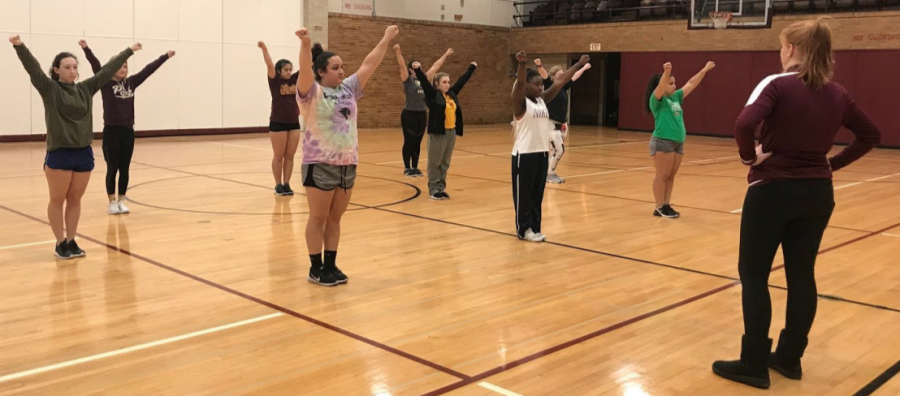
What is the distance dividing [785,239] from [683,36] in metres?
20.4

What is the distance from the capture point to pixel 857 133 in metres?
4.00

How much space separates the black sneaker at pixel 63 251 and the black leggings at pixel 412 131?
20.8 ft

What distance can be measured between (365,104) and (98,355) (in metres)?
20.4

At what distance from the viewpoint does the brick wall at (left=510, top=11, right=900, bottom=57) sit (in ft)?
64.0

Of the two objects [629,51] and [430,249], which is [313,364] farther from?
[629,51]

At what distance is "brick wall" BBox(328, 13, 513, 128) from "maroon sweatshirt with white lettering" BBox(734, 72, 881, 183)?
64.5 ft

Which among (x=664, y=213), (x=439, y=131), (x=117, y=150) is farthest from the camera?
(x=439, y=131)

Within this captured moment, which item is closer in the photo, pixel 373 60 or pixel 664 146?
pixel 373 60

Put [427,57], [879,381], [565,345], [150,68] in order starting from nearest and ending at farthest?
1. [879,381]
2. [565,345]
3. [150,68]
4. [427,57]

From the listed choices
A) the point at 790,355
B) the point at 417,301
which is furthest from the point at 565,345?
the point at 417,301

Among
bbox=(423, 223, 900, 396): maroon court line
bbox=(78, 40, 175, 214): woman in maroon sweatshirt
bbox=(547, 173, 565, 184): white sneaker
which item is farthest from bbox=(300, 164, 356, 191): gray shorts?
bbox=(547, 173, 565, 184): white sneaker

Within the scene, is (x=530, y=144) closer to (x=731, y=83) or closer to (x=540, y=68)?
(x=540, y=68)

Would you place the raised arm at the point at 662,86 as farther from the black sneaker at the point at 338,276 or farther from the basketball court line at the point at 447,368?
the black sneaker at the point at 338,276

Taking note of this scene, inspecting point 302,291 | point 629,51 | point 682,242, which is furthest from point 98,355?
point 629,51
